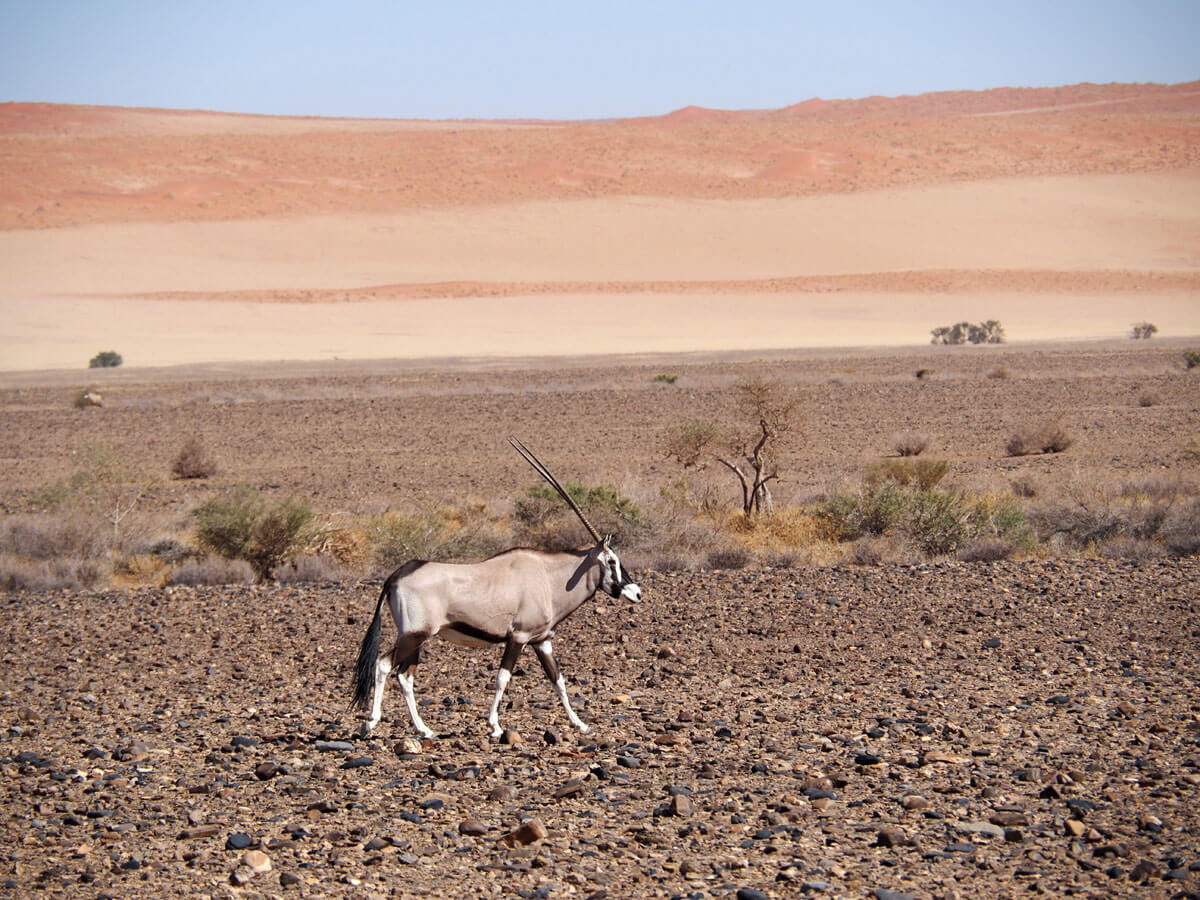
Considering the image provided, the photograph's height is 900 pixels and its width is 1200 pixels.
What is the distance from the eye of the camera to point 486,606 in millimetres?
6918

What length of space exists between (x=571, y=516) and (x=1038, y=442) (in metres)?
10.2

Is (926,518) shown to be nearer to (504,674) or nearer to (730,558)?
(730,558)

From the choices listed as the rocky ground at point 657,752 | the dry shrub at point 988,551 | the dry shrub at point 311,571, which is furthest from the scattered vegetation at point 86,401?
the dry shrub at point 988,551

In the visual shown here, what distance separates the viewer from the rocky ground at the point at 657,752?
16.9 feet

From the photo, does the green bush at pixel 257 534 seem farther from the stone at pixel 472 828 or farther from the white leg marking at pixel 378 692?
the stone at pixel 472 828

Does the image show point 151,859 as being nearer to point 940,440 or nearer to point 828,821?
point 828,821

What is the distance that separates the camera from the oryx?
6.82 metres

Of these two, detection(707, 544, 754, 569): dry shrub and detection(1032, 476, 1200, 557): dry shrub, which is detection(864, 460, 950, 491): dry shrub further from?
detection(707, 544, 754, 569): dry shrub

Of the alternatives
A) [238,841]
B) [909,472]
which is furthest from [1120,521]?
[238,841]

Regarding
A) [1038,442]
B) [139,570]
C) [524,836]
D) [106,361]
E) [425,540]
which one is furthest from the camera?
[106,361]

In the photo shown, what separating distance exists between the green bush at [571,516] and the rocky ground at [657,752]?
2395mm

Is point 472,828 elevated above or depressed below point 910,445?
below

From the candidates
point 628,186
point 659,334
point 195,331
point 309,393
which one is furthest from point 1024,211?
point 309,393

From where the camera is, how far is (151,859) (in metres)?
5.32
